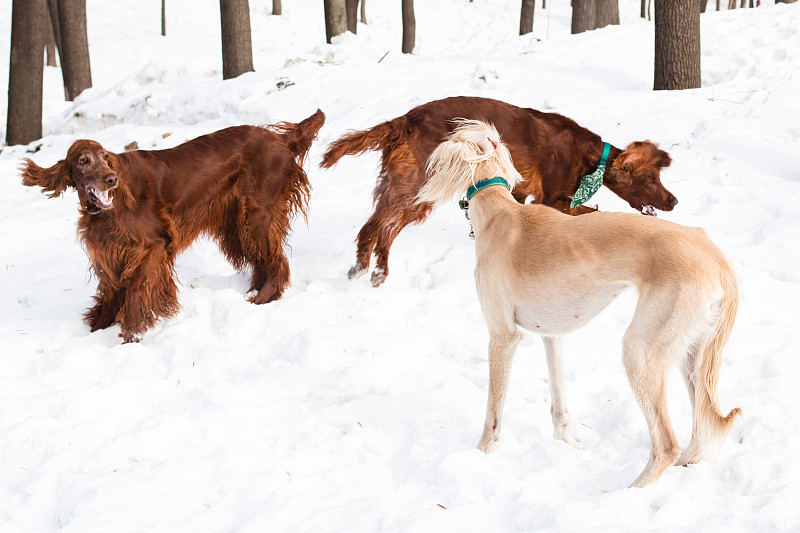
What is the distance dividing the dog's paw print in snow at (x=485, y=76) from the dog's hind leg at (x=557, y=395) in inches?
244

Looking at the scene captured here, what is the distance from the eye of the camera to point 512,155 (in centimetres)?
527

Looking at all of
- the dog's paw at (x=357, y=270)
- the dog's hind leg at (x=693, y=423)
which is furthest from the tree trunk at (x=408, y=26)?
the dog's hind leg at (x=693, y=423)

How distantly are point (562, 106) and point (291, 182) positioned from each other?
4.05 metres

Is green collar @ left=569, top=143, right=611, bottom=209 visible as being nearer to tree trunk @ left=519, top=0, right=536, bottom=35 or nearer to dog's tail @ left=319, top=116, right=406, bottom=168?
dog's tail @ left=319, top=116, right=406, bottom=168

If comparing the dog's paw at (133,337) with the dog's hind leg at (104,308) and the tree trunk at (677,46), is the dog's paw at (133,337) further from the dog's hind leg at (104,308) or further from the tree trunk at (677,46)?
the tree trunk at (677,46)

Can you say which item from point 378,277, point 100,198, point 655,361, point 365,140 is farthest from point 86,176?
point 655,361

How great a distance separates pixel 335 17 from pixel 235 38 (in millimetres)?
2351

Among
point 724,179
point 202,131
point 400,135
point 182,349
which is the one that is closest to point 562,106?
point 724,179

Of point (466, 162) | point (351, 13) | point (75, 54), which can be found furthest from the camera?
point (351, 13)

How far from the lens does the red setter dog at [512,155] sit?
5133 millimetres

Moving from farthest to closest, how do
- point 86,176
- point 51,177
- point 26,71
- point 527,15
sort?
point 527,15 → point 26,71 → point 51,177 → point 86,176

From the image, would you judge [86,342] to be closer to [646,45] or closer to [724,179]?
[724,179]

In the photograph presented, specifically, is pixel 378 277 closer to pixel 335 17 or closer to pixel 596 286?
pixel 596 286

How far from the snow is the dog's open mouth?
92 cm
